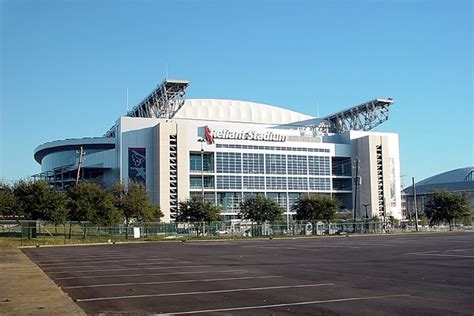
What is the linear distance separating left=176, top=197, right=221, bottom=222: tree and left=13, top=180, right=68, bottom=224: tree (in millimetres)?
23517

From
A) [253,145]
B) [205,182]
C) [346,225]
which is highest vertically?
[253,145]

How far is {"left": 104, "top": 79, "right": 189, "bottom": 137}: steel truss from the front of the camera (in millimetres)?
120863

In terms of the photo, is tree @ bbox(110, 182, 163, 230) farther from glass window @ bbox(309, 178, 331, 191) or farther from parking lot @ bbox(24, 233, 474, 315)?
parking lot @ bbox(24, 233, 474, 315)

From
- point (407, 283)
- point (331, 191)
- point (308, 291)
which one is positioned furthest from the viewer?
point (331, 191)

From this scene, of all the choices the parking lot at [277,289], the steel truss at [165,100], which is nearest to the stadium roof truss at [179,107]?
the steel truss at [165,100]

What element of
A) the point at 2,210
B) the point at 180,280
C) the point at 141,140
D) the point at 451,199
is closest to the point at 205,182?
the point at 141,140

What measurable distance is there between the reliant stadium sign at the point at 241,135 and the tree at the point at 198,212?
3806 cm

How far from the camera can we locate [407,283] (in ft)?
56.4

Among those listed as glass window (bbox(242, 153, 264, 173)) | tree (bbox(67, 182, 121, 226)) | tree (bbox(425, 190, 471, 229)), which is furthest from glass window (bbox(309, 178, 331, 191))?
tree (bbox(67, 182, 121, 226))

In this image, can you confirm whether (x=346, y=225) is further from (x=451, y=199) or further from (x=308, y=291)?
(x=308, y=291)

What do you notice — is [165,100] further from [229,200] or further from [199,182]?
[229,200]

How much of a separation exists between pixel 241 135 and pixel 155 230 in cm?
5593

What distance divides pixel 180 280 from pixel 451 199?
327ft

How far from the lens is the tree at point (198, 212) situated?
86312 mm
